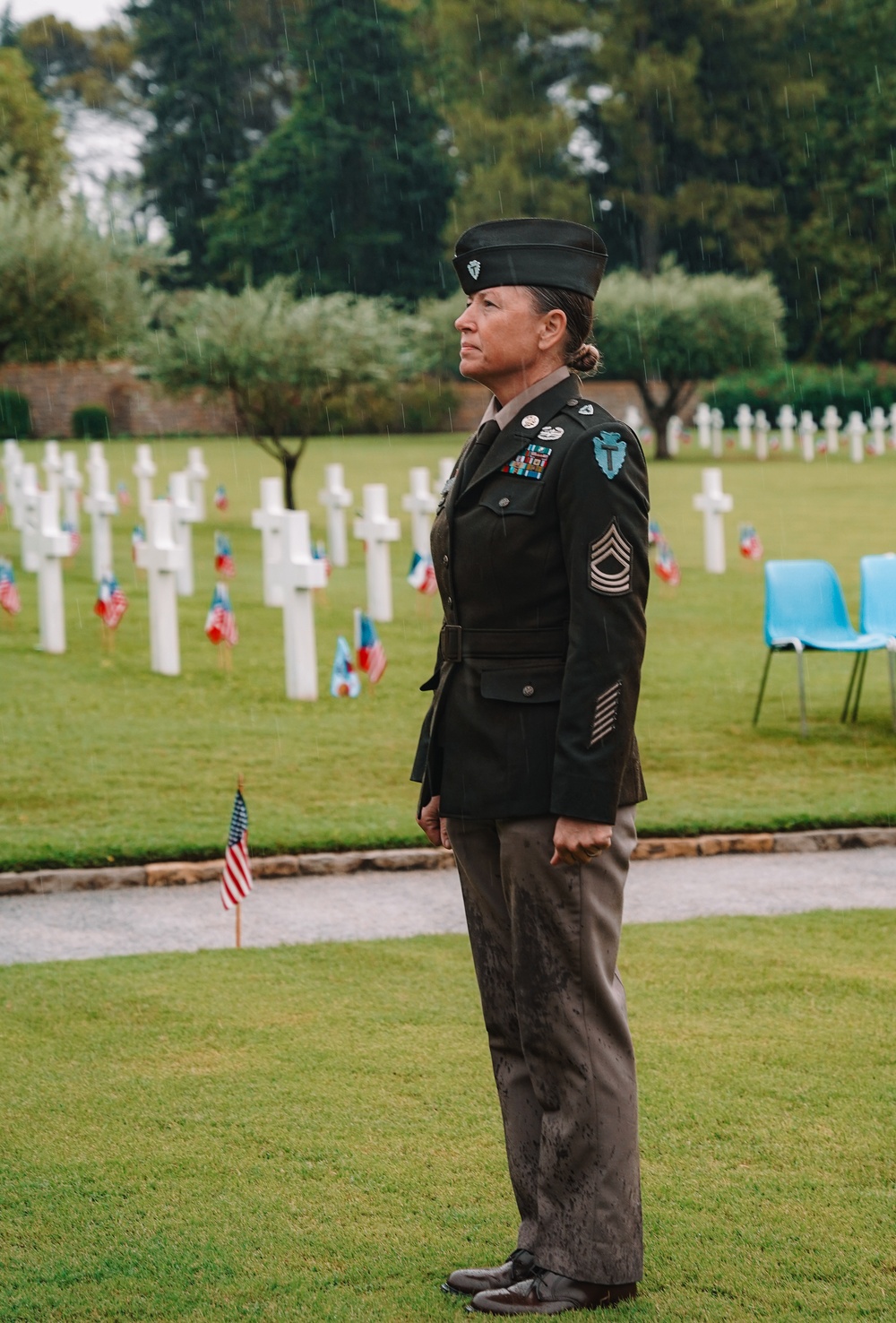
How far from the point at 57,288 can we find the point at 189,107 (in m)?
45.7

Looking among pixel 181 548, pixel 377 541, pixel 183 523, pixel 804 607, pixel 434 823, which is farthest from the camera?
pixel 183 523

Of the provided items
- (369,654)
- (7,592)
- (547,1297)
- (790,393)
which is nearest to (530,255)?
(547,1297)

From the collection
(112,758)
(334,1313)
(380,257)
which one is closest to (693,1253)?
(334,1313)

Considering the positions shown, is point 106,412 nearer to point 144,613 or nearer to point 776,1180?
point 144,613

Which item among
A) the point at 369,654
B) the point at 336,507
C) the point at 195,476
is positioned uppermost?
the point at 195,476

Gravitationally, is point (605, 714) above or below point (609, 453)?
below

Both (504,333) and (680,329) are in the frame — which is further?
(680,329)

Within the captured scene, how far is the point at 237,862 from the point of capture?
6344mm

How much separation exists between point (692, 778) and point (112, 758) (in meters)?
3.56

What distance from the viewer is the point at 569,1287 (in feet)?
11.2

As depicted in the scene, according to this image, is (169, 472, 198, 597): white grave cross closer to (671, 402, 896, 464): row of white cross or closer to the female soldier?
the female soldier

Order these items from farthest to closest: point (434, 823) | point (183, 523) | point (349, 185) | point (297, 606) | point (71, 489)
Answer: point (349, 185), point (71, 489), point (183, 523), point (297, 606), point (434, 823)

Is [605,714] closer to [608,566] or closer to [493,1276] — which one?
[608,566]

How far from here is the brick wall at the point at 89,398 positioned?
1764 inches
